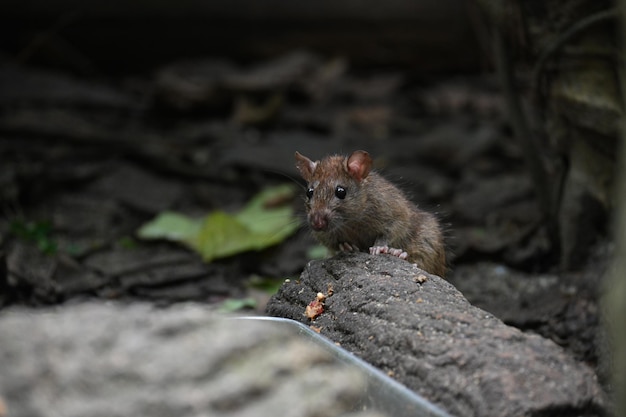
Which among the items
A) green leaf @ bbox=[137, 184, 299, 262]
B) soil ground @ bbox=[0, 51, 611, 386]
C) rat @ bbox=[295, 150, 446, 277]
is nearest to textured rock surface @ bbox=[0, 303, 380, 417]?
rat @ bbox=[295, 150, 446, 277]

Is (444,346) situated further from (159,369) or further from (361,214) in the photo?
(361,214)

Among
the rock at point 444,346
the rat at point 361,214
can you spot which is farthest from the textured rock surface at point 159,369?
the rat at point 361,214

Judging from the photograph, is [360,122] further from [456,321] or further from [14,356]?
[14,356]

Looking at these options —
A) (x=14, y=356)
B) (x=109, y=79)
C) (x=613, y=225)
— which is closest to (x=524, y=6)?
(x=613, y=225)

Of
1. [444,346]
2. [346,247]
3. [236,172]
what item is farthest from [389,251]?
[236,172]

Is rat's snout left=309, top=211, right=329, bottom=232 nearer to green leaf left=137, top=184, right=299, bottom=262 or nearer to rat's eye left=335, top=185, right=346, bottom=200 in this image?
rat's eye left=335, top=185, right=346, bottom=200

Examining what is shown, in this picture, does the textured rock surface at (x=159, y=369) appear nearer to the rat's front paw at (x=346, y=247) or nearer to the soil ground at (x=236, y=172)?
the rat's front paw at (x=346, y=247)
